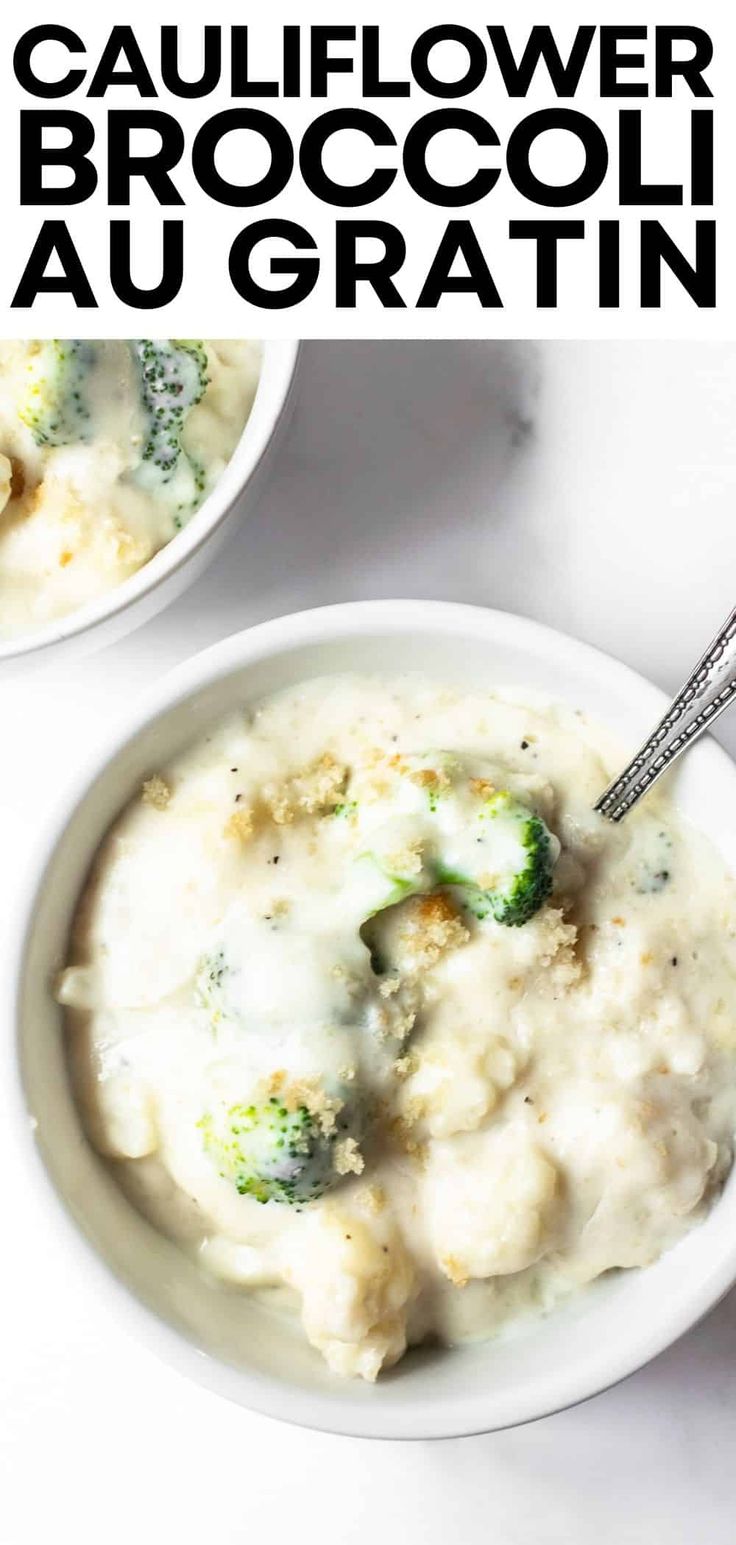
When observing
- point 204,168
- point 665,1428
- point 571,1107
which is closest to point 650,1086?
point 571,1107

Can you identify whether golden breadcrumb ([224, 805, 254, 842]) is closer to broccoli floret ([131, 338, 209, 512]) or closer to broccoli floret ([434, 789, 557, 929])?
broccoli floret ([434, 789, 557, 929])

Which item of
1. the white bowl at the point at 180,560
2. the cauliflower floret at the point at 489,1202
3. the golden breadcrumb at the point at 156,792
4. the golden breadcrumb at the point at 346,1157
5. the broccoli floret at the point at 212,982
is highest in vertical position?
the white bowl at the point at 180,560

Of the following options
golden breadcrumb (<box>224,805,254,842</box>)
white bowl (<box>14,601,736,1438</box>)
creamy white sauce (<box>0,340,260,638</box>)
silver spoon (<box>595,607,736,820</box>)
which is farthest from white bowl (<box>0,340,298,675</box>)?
silver spoon (<box>595,607,736,820</box>)

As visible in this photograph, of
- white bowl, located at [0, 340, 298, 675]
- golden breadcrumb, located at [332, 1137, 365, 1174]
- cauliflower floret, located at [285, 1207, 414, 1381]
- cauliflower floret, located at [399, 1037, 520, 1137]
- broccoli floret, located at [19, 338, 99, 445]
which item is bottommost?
cauliflower floret, located at [285, 1207, 414, 1381]

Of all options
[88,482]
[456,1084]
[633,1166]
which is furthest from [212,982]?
[88,482]

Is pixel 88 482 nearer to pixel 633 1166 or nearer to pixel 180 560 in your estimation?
pixel 180 560

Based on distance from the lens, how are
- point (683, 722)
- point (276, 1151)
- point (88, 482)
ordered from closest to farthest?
point (276, 1151)
point (683, 722)
point (88, 482)

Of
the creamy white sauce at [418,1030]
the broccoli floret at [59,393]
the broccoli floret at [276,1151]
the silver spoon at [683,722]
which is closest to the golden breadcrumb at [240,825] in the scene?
the creamy white sauce at [418,1030]

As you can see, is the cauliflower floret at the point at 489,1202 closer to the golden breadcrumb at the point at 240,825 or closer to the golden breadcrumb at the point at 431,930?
the golden breadcrumb at the point at 431,930
